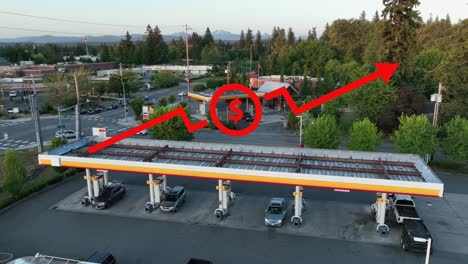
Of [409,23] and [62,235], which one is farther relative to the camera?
[409,23]

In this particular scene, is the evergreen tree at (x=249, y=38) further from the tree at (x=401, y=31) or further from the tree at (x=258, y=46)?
the tree at (x=401, y=31)

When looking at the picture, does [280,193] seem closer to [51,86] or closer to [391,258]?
[391,258]

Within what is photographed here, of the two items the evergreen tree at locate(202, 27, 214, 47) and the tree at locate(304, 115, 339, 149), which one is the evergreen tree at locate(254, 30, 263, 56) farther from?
the tree at locate(304, 115, 339, 149)

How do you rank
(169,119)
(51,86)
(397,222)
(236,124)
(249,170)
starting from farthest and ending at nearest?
(51,86), (236,124), (169,119), (397,222), (249,170)

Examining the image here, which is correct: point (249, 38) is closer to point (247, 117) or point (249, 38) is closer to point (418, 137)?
point (247, 117)

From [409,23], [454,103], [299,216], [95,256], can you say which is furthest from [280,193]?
[409,23]

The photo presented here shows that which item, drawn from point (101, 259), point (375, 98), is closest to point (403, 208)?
point (101, 259)

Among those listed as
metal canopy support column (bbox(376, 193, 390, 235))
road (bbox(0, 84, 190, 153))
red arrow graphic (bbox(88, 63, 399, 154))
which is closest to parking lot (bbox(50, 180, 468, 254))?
metal canopy support column (bbox(376, 193, 390, 235))
